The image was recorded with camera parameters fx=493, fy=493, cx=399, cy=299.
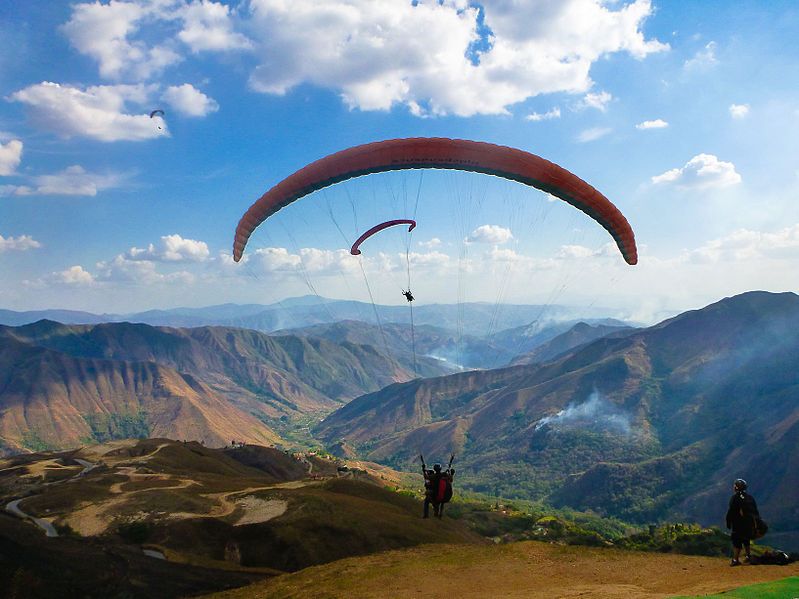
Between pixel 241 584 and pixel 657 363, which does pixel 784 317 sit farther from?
pixel 241 584

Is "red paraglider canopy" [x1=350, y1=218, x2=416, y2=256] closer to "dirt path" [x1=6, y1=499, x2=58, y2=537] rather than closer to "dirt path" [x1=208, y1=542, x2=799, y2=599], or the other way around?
"dirt path" [x1=208, y1=542, x2=799, y2=599]

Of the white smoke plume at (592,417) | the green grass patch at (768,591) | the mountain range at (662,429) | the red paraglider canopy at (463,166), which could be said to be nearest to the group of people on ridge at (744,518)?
the green grass patch at (768,591)

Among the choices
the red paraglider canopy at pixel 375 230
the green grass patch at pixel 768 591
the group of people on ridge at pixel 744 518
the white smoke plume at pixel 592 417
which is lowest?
the white smoke plume at pixel 592 417

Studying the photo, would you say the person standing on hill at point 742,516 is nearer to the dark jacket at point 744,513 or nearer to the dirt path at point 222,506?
the dark jacket at point 744,513

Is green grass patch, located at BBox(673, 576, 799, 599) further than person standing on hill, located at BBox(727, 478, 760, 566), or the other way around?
person standing on hill, located at BBox(727, 478, 760, 566)

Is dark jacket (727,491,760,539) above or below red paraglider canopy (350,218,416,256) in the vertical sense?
below

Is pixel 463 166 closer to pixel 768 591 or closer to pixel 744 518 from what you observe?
pixel 744 518

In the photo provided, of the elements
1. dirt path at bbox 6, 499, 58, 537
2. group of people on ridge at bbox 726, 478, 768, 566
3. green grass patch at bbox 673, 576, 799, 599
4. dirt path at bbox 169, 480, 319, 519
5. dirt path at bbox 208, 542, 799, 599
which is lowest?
dirt path at bbox 6, 499, 58, 537

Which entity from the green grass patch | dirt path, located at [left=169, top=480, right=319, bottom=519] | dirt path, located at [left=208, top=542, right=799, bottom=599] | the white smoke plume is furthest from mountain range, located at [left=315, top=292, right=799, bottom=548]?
the green grass patch
